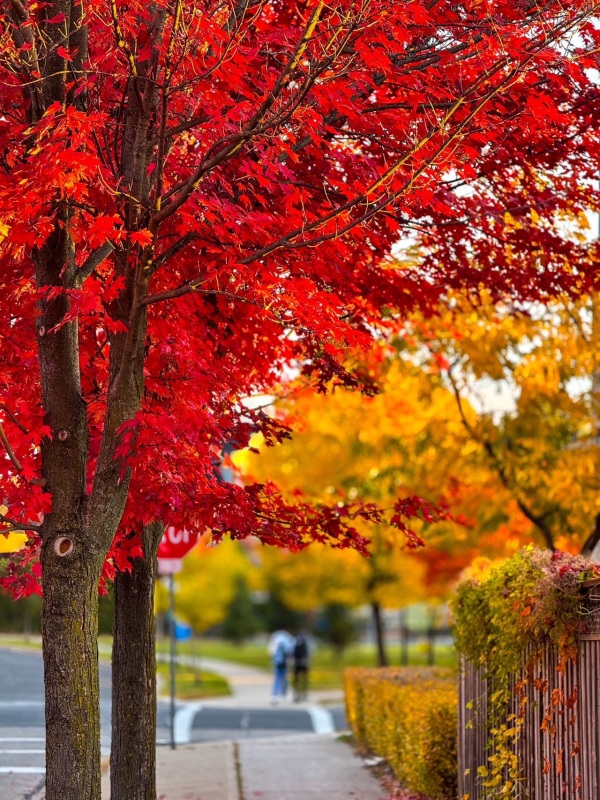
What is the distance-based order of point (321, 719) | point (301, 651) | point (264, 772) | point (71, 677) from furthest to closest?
point (301, 651) < point (321, 719) < point (264, 772) < point (71, 677)

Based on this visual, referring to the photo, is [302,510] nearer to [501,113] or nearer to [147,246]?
[147,246]

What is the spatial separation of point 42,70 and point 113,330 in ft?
5.66

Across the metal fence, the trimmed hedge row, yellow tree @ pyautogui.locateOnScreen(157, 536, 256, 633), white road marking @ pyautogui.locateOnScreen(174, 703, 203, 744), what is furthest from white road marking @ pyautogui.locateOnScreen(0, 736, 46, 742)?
yellow tree @ pyautogui.locateOnScreen(157, 536, 256, 633)

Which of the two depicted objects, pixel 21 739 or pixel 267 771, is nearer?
pixel 267 771

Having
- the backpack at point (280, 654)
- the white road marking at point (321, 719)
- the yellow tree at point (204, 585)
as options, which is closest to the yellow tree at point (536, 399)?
the white road marking at point (321, 719)

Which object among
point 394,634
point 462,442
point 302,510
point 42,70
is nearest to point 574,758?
point 302,510

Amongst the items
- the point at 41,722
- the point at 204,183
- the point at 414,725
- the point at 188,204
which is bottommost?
the point at 41,722

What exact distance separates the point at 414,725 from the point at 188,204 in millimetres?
6574

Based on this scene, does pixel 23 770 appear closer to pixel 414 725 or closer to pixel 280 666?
pixel 414 725

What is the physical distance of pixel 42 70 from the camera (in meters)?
7.35

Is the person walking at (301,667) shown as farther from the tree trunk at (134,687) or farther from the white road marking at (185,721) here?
the tree trunk at (134,687)

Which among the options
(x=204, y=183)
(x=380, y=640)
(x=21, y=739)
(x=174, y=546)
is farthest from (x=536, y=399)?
(x=380, y=640)

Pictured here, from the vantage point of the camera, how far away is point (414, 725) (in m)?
11.6

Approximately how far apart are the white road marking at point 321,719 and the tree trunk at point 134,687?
12712 mm
